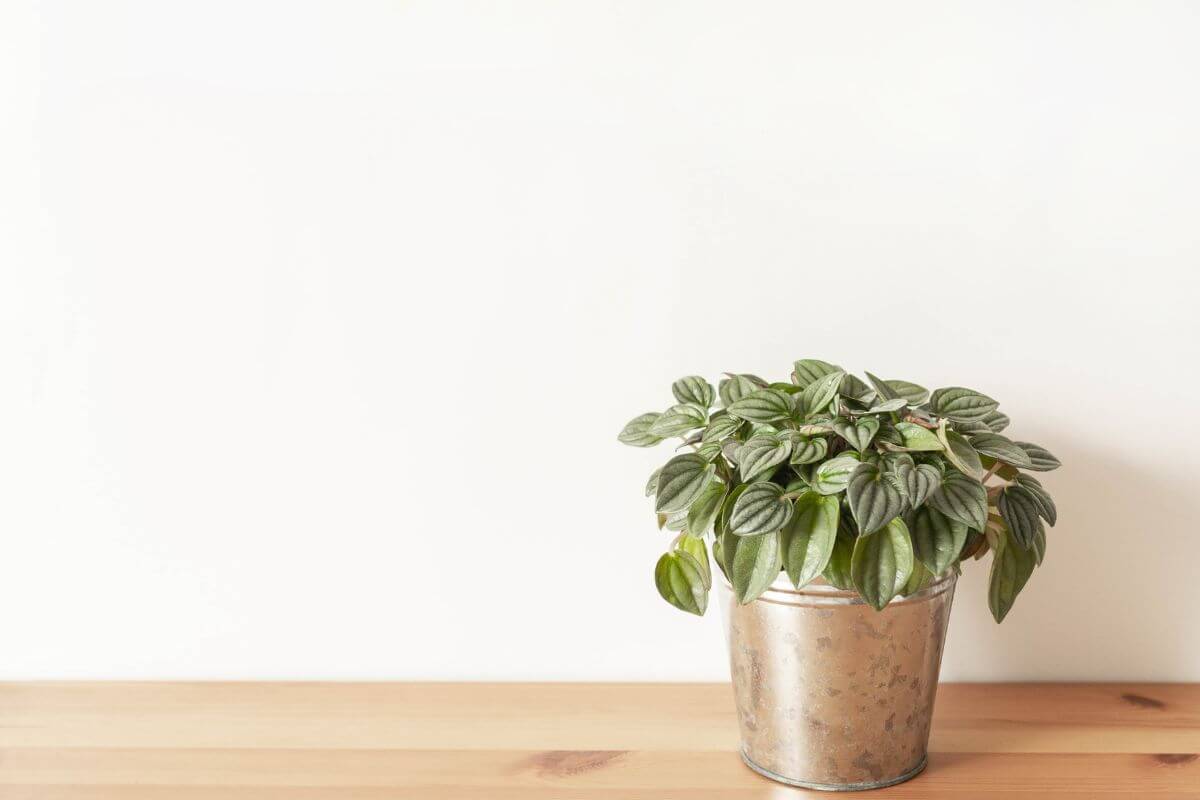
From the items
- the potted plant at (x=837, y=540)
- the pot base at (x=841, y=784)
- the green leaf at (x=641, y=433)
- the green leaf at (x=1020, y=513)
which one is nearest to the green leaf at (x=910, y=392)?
the potted plant at (x=837, y=540)

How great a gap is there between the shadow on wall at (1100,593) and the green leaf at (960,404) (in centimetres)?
24

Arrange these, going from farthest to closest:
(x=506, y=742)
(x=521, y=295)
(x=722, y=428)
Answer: (x=521, y=295) → (x=506, y=742) → (x=722, y=428)

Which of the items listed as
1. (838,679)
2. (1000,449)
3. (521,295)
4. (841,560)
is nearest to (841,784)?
(838,679)

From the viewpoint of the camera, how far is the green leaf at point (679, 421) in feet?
2.85

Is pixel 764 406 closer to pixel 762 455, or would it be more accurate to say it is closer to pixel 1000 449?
pixel 762 455

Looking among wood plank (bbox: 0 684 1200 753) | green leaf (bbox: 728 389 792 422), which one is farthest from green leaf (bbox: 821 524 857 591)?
wood plank (bbox: 0 684 1200 753)

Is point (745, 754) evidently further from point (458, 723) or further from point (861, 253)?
point (861, 253)

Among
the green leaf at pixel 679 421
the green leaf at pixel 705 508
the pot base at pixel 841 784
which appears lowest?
the pot base at pixel 841 784

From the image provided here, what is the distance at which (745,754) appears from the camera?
91 cm

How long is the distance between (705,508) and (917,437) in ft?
0.57

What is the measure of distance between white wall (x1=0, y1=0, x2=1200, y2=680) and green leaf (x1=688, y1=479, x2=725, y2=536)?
25cm

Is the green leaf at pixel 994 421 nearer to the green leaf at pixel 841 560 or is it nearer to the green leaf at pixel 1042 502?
the green leaf at pixel 1042 502

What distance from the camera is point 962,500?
2.53ft

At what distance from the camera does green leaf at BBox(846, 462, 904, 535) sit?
73 cm
